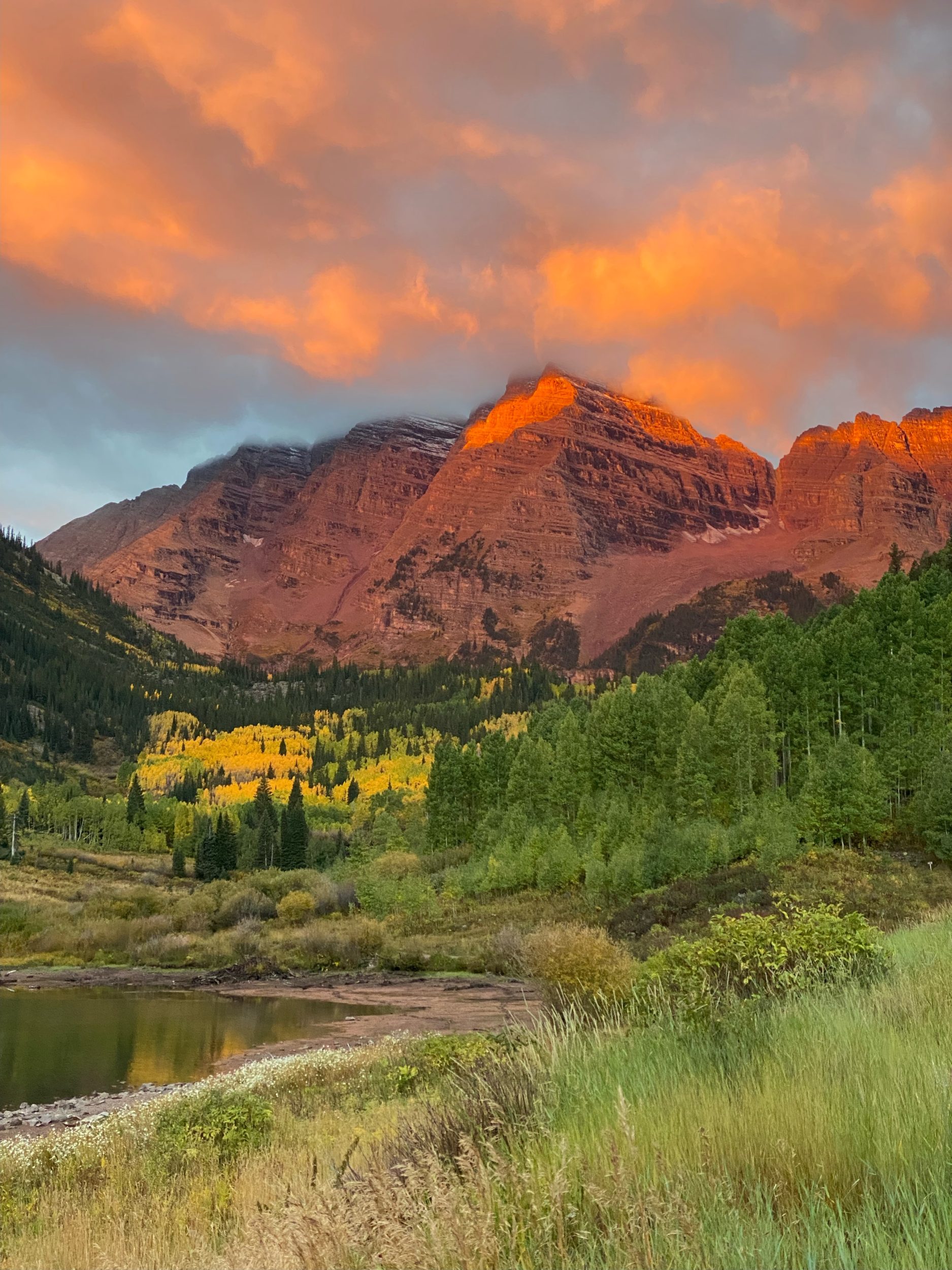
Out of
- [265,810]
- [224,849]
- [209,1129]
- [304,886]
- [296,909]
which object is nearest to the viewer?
[209,1129]

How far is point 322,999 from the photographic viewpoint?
2340 inches

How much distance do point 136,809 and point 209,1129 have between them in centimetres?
17300

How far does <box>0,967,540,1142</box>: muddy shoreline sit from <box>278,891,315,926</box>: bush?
16906 mm

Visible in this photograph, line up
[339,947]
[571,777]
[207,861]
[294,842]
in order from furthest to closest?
[294,842]
[207,861]
[571,777]
[339,947]

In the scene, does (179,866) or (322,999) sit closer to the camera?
(322,999)

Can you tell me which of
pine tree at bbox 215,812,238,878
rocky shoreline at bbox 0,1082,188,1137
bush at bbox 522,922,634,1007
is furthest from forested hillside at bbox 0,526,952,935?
rocky shoreline at bbox 0,1082,188,1137

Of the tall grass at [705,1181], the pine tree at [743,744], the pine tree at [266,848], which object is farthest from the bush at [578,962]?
the pine tree at [266,848]

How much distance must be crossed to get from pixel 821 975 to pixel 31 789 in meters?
200

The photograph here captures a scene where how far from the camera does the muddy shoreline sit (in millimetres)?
28938

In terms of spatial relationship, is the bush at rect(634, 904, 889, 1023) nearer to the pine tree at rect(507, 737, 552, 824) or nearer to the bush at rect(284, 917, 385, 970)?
the bush at rect(284, 917, 385, 970)

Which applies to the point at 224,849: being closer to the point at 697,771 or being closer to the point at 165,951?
the point at 165,951

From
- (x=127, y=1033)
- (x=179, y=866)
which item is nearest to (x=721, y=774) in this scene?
(x=127, y=1033)

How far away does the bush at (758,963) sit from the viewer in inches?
405

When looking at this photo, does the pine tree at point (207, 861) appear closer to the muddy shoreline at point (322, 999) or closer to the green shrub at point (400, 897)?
the green shrub at point (400, 897)
